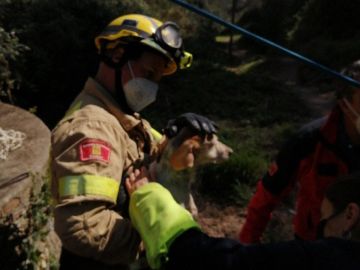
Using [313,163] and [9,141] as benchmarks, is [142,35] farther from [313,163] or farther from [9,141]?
[9,141]

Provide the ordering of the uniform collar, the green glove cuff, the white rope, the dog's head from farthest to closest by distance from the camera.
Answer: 1. the white rope
2. the uniform collar
3. the dog's head
4. the green glove cuff

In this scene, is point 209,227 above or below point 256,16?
above

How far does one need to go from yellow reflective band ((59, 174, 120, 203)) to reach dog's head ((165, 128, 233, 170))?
0.33 m

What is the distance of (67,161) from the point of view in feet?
6.19

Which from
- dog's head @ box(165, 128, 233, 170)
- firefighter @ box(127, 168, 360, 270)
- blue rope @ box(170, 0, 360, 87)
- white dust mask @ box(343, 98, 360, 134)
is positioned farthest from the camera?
white dust mask @ box(343, 98, 360, 134)

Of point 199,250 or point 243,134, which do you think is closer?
point 199,250

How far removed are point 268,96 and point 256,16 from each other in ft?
45.8

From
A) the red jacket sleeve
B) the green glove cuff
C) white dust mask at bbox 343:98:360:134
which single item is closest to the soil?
the red jacket sleeve

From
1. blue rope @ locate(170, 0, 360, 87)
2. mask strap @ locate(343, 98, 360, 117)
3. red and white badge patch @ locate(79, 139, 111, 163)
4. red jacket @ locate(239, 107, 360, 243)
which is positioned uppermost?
blue rope @ locate(170, 0, 360, 87)

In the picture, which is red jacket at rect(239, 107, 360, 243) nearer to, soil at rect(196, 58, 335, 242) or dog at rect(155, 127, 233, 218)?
dog at rect(155, 127, 233, 218)

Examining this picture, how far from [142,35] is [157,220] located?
102 centimetres

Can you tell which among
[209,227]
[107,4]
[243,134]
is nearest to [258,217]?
[209,227]

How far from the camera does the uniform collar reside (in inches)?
87.7

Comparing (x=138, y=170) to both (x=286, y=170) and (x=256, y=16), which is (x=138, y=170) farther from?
(x=256, y=16)
